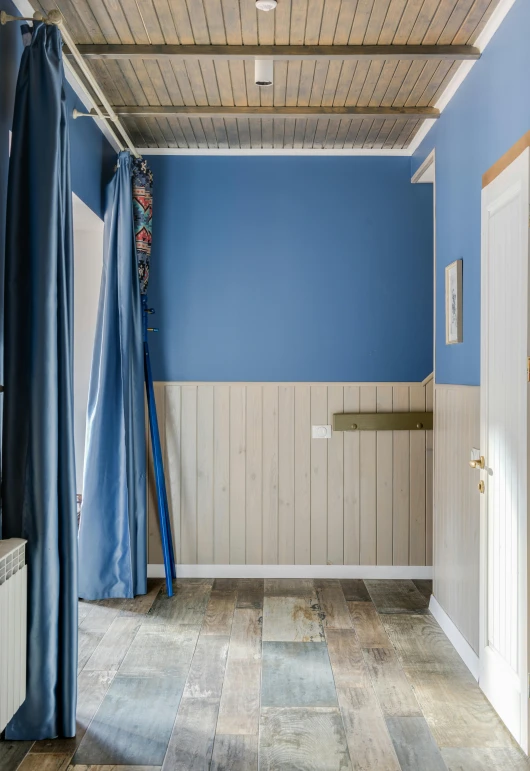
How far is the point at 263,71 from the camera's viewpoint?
3.00 metres

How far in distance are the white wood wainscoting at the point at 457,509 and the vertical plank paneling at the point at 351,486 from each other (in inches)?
27.3

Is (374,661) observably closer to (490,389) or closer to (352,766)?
(352,766)

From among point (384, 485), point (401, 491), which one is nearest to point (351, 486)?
point (384, 485)

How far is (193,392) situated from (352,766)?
246 cm

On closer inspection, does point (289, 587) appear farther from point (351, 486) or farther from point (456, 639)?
point (456, 639)

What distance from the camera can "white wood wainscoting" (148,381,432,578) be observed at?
13.7ft

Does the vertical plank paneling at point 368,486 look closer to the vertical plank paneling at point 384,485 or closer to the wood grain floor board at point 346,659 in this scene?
the vertical plank paneling at point 384,485

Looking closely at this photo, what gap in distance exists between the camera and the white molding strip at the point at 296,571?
4160 mm

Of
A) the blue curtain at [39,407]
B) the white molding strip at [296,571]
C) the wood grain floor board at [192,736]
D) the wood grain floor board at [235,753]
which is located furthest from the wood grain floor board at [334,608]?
the blue curtain at [39,407]

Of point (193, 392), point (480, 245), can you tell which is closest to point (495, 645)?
point (480, 245)

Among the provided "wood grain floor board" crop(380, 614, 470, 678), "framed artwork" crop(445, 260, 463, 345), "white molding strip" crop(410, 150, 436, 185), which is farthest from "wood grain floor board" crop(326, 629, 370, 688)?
"white molding strip" crop(410, 150, 436, 185)

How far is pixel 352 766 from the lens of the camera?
2127mm

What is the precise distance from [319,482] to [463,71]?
2375mm

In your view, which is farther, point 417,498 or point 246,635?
point 417,498
